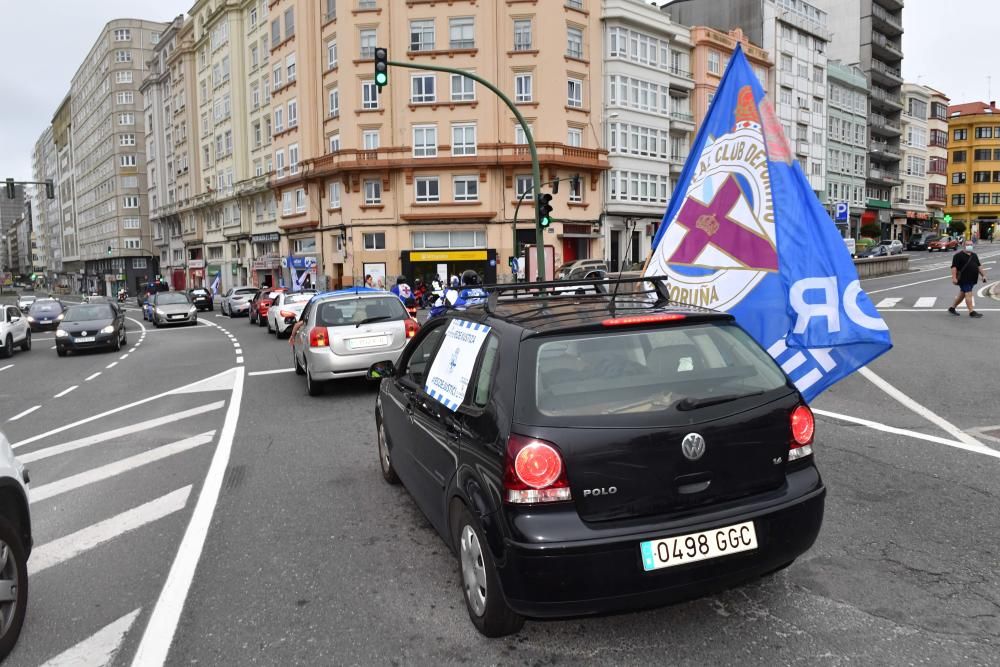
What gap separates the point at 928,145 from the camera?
297 ft

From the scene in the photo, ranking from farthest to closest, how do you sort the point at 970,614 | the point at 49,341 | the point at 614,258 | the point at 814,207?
1. the point at 614,258
2. the point at 49,341
3. the point at 814,207
4. the point at 970,614

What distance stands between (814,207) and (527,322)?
2496 millimetres

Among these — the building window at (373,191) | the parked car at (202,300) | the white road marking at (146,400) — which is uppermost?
the building window at (373,191)

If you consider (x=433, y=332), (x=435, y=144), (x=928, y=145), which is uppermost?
(x=928, y=145)

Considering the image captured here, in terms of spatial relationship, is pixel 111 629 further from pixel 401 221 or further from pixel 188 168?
pixel 188 168

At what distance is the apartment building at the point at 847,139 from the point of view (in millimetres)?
70562

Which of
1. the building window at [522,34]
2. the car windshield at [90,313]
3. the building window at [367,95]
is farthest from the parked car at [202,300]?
the car windshield at [90,313]

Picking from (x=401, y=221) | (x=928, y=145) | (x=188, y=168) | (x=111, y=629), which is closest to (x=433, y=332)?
(x=111, y=629)

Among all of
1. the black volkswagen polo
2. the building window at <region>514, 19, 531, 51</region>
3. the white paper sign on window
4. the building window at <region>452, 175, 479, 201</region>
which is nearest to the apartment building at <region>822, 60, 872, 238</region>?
the building window at <region>514, 19, 531, 51</region>

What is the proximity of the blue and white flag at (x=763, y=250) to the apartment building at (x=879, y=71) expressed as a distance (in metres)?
80.1

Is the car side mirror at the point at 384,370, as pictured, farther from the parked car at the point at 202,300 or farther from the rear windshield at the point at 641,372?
the parked car at the point at 202,300

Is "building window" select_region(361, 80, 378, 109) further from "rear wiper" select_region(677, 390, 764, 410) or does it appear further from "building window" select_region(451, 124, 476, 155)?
"rear wiper" select_region(677, 390, 764, 410)

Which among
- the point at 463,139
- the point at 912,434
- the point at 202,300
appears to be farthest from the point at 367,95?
the point at 912,434

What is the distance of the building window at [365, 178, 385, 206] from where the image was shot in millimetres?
44906
